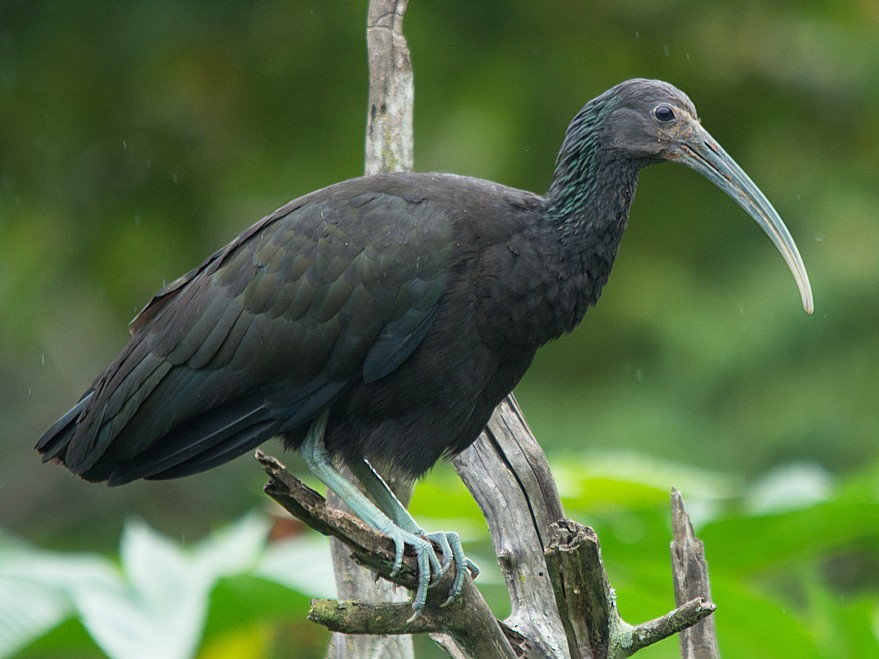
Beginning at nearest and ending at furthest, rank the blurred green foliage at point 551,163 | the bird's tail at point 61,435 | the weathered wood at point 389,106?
the bird's tail at point 61,435 → the weathered wood at point 389,106 → the blurred green foliage at point 551,163

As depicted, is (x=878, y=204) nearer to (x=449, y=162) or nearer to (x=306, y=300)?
(x=449, y=162)

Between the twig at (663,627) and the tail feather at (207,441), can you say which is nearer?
the twig at (663,627)

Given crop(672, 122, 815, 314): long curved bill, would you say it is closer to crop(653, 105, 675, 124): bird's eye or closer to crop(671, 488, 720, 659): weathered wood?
crop(653, 105, 675, 124): bird's eye

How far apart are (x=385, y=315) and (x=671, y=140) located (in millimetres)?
1246

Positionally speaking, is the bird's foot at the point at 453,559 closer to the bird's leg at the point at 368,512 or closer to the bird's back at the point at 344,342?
the bird's leg at the point at 368,512

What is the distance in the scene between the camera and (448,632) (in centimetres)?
411

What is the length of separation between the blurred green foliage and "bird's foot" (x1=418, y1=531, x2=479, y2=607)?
5.94 metres

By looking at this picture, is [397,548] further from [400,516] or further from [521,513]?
[521,513]

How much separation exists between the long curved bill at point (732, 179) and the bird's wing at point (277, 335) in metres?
0.99

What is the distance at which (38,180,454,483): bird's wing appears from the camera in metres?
4.50

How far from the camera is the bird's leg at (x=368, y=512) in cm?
405

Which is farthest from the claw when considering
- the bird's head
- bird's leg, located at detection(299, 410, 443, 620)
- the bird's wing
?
the bird's head

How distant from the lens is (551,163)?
1037 centimetres

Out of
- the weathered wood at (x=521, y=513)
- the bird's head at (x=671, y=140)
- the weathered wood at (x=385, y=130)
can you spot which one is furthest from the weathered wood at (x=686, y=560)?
the weathered wood at (x=385, y=130)
